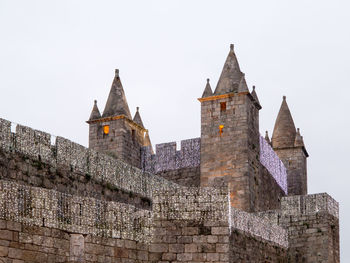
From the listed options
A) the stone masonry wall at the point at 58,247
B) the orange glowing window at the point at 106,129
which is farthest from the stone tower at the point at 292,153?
the stone masonry wall at the point at 58,247

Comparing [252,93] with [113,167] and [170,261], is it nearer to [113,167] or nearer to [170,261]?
[113,167]

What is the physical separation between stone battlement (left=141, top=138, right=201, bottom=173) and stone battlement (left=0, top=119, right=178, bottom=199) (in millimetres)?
6541

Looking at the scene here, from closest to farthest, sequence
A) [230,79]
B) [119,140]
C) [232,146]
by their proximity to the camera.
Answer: [232,146] < [230,79] < [119,140]

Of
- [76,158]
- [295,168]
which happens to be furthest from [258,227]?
[295,168]

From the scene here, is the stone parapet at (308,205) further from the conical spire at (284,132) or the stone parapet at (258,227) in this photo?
the conical spire at (284,132)

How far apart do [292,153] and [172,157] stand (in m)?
9.25

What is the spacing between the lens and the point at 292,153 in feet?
122

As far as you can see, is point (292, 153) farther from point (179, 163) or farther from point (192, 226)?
point (192, 226)

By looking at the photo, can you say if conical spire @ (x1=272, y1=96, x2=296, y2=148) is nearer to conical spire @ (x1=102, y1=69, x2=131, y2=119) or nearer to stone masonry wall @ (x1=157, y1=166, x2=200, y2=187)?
stone masonry wall @ (x1=157, y1=166, x2=200, y2=187)

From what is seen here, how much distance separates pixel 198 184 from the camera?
28.3 meters

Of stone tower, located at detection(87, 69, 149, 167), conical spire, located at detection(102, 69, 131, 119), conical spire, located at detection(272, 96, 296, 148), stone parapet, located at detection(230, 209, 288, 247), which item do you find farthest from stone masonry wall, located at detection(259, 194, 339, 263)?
conical spire, located at detection(272, 96, 296, 148)

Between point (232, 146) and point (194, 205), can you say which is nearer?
point (194, 205)

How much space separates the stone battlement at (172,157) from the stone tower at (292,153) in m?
8.42

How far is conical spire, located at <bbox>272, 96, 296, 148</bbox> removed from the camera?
3747 cm
